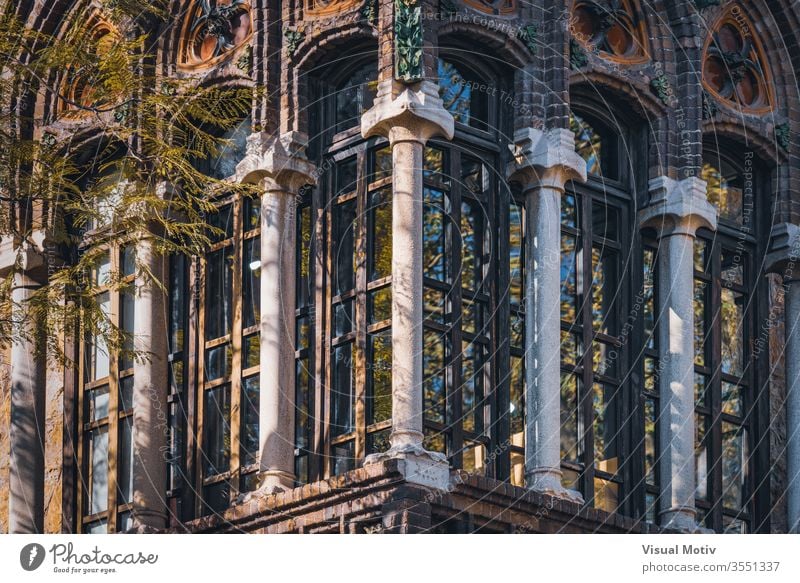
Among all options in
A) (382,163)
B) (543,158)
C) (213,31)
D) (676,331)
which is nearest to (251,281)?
(382,163)

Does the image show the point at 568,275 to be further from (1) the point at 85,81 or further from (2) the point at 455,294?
(1) the point at 85,81

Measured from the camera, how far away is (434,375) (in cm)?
3750

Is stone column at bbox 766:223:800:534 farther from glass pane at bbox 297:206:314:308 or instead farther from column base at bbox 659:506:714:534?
glass pane at bbox 297:206:314:308

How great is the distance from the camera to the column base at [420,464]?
1399 inches

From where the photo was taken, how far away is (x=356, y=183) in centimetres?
3834

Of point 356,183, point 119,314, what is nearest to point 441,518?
point 356,183

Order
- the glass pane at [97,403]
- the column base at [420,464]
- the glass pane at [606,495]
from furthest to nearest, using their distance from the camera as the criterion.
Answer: the glass pane at [97,403] < the glass pane at [606,495] < the column base at [420,464]

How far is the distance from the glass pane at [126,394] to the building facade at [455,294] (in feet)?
0.16

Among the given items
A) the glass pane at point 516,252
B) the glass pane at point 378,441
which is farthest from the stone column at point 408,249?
the glass pane at point 516,252

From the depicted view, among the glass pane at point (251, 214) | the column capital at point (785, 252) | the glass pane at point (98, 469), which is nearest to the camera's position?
the glass pane at point (251, 214)

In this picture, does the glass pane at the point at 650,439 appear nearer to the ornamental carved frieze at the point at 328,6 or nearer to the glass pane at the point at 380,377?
Result: the glass pane at the point at 380,377

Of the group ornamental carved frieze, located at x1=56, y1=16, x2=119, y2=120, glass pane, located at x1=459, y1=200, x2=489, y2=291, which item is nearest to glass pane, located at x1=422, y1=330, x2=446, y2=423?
glass pane, located at x1=459, y1=200, x2=489, y2=291

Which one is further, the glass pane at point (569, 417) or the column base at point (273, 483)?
the glass pane at point (569, 417)

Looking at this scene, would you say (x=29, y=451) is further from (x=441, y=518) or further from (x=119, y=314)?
(x=441, y=518)
